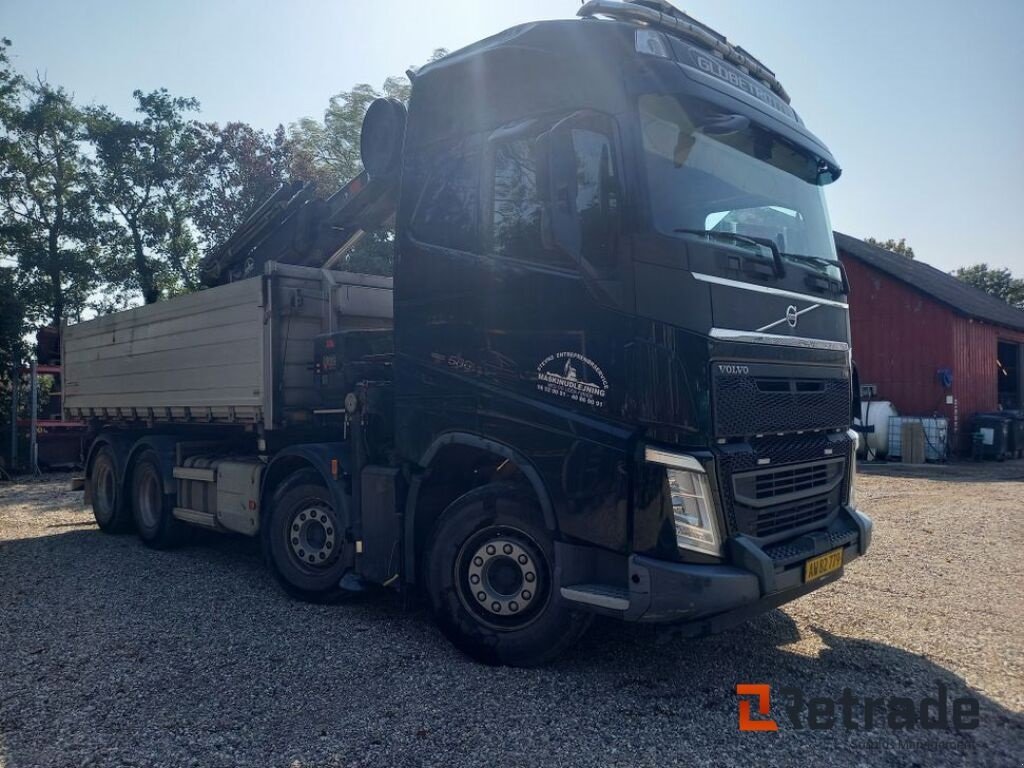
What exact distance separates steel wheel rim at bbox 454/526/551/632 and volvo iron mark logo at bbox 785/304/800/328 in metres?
1.97

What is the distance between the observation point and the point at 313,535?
233 inches

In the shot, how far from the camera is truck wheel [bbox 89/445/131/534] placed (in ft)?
28.9

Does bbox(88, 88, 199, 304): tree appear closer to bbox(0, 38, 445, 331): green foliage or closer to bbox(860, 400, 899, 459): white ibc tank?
bbox(0, 38, 445, 331): green foliage

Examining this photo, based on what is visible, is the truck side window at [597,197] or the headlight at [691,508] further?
the truck side window at [597,197]

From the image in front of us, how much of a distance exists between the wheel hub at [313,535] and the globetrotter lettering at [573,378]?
8.04ft

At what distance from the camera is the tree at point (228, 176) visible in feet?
89.2

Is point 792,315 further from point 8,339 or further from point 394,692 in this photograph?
point 8,339

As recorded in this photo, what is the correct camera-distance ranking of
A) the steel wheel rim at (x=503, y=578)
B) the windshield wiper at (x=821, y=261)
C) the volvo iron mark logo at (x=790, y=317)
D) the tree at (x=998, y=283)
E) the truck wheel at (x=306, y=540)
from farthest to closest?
the tree at (x=998, y=283) → the truck wheel at (x=306, y=540) → the windshield wiper at (x=821, y=261) → the steel wheel rim at (x=503, y=578) → the volvo iron mark logo at (x=790, y=317)

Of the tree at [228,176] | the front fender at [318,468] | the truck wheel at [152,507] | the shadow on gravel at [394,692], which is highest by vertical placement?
the tree at [228,176]

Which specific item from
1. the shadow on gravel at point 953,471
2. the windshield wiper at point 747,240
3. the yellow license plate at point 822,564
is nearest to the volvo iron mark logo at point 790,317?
the windshield wiper at point 747,240

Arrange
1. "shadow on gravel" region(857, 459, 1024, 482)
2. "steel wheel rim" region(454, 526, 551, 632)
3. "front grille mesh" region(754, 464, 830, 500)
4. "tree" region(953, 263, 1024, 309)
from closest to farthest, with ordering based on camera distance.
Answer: "front grille mesh" region(754, 464, 830, 500) < "steel wheel rim" region(454, 526, 551, 632) < "shadow on gravel" region(857, 459, 1024, 482) < "tree" region(953, 263, 1024, 309)

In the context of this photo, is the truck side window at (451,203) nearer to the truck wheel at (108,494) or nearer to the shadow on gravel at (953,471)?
the truck wheel at (108,494)

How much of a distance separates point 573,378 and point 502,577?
1.31 meters

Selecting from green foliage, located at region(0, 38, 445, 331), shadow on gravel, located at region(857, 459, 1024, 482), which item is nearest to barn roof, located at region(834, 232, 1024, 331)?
shadow on gravel, located at region(857, 459, 1024, 482)
